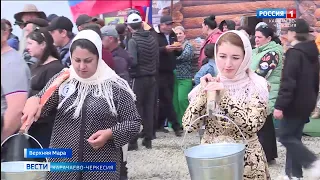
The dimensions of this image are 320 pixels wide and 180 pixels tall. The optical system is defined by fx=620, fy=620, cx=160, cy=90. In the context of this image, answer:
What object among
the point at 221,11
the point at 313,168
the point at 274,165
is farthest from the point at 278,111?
the point at 221,11

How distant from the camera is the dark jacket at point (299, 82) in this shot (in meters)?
5.88

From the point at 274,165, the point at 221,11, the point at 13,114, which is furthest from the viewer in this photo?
the point at 221,11

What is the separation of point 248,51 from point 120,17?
7.73 meters

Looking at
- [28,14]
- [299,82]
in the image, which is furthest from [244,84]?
[28,14]

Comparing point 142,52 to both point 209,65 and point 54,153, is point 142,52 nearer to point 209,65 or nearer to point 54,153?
point 209,65

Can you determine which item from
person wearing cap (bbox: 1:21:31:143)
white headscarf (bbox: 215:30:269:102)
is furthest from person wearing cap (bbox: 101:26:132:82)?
person wearing cap (bbox: 1:21:31:143)

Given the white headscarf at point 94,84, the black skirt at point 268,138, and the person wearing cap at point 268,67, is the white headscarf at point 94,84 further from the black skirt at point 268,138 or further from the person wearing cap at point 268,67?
the black skirt at point 268,138

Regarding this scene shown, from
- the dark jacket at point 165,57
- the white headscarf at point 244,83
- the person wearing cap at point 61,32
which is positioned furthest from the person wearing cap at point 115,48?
the white headscarf at point 244,83

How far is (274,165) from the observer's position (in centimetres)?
731

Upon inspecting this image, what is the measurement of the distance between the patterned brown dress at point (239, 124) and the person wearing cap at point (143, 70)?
Result: 436cm

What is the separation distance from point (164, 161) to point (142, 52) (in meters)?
1.51

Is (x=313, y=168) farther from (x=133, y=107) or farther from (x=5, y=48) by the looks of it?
(x=5, y=48)

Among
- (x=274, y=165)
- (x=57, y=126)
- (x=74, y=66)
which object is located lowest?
(x=274, y=165)

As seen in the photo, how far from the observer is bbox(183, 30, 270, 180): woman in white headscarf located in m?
3.61
